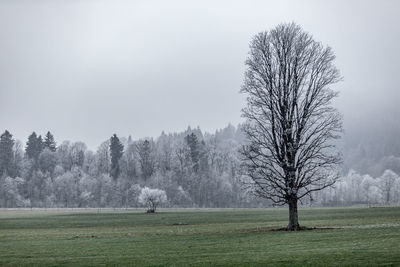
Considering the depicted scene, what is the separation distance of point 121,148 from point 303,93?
494ft

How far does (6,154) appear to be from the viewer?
17750 centimetres

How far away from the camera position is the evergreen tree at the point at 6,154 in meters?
176

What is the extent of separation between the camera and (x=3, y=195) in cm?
15200

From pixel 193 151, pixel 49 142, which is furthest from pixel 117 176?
pixel 49 142

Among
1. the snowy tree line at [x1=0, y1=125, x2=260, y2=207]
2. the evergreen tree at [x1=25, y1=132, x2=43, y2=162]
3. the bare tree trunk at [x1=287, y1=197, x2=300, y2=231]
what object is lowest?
the bare tree trunk at [x1=287, y1=197, x2=300, y2=231]

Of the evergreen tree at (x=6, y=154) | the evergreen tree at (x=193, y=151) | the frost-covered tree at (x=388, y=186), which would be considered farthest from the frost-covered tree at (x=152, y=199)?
the frost-covered tree at (x=388, y=186)

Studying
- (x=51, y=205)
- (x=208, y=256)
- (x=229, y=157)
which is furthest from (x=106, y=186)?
(x=208, y=256)

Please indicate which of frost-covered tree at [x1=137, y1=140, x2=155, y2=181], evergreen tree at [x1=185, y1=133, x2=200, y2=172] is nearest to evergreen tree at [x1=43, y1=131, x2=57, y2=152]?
frost-covered tree at [x1=137, y1=140, x2=155, y2=181]

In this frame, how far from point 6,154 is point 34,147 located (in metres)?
16.6

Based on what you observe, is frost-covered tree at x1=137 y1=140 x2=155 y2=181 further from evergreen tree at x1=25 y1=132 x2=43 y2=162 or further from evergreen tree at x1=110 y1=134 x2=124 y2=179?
evergreen tree at x1=25 y1=132 x2=43 y2=162

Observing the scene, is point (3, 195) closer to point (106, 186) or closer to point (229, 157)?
point (106, 186)

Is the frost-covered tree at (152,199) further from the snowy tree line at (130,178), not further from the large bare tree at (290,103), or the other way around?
the large bare tree at (290,103)

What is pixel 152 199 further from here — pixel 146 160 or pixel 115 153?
pixel 115 153

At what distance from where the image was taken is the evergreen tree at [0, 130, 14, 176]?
576ft
